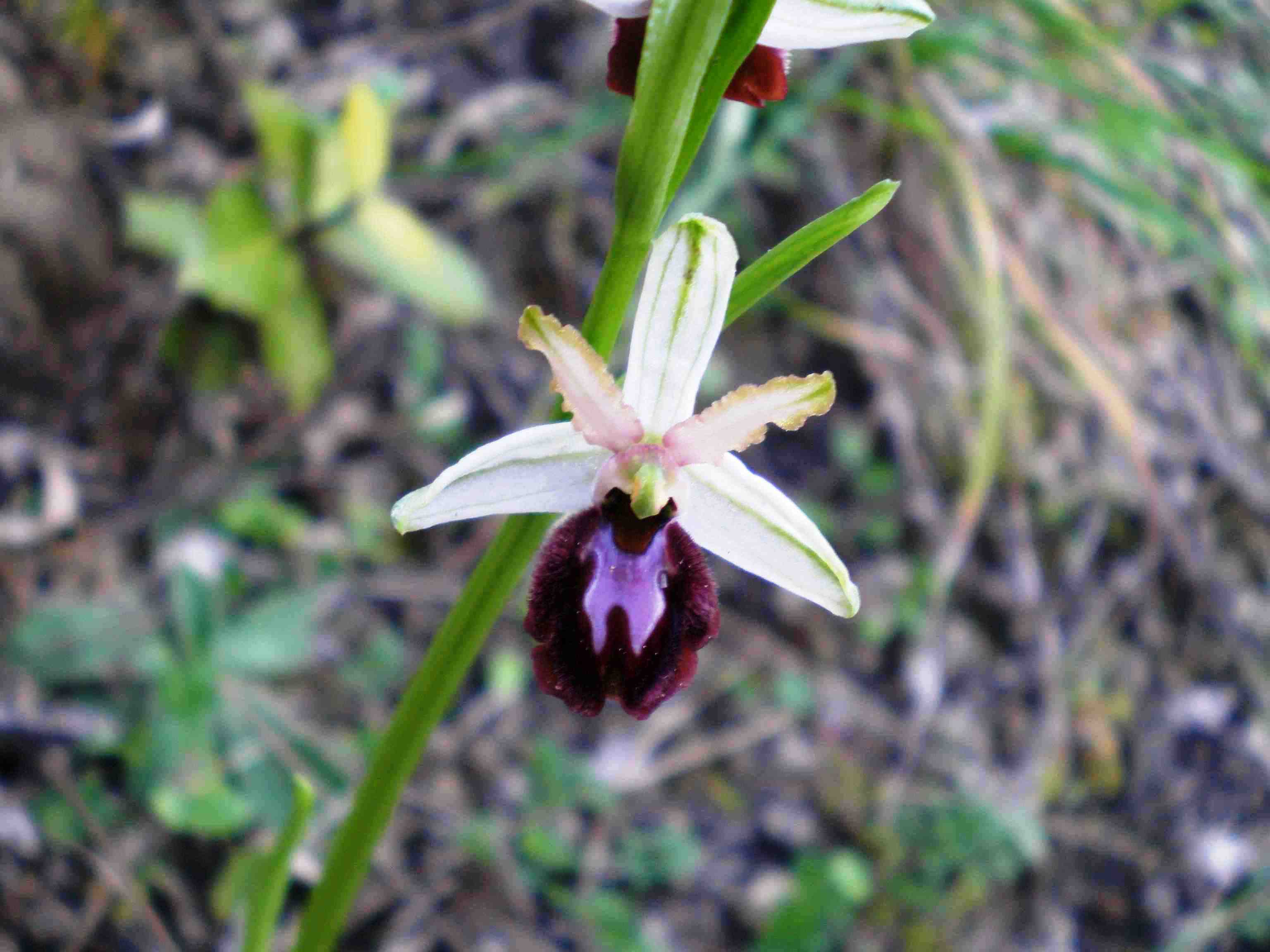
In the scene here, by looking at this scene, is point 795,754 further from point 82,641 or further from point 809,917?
point 82,641

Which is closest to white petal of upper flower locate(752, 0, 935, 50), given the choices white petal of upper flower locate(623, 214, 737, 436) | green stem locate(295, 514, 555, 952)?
white petal of upper flower locate(623, 214, 737, 436)

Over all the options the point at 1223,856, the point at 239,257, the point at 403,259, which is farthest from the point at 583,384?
the point at 1223,856

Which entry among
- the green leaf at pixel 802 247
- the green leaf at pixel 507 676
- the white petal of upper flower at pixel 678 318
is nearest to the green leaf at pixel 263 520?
the green leaf at pixel 507 676

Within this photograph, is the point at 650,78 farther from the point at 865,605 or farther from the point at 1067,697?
the point at 1067,697

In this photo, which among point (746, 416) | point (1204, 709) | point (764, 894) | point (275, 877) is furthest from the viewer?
point (1204, 709)

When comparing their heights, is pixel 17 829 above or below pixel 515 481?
below

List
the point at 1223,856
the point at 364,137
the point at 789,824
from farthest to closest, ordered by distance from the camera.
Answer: the point at 1223,856 → the point at 789,824 → the point at 364,137

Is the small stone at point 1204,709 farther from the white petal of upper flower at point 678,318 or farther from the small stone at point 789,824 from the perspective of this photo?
the white petal of upper flower at point 678,318
